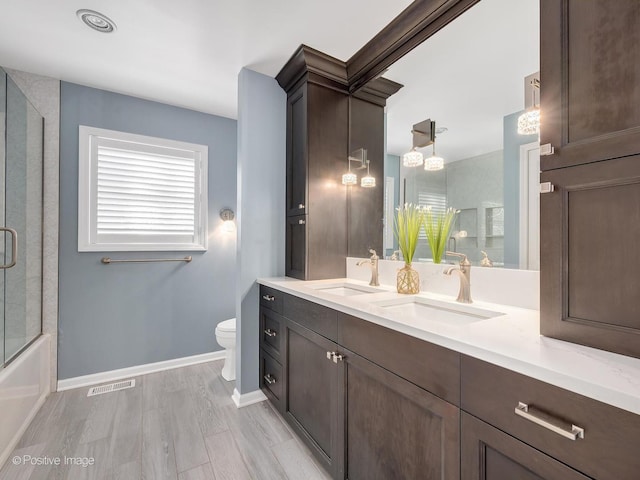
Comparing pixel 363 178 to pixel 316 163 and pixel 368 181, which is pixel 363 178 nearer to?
pixel 368 181

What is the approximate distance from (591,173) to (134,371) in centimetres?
323

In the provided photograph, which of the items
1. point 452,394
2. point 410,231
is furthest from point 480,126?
point 452,394

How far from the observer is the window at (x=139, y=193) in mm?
2459

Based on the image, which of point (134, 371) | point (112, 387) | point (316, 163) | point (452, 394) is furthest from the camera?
point (134, 371)

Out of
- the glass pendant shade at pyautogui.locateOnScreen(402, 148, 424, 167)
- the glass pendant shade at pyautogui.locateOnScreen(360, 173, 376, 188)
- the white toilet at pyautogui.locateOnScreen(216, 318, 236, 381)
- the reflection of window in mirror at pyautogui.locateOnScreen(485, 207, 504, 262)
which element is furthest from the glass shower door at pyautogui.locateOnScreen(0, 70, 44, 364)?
the reflection of window in mirror at pyautogui.locateOnScreen(485, 207, 504, 262)

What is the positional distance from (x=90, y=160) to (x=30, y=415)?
6.14ft

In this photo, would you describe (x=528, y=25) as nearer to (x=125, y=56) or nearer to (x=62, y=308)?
(x=125, y=56)

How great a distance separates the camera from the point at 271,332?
6.73ft

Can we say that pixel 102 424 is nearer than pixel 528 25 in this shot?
No

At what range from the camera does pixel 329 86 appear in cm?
217

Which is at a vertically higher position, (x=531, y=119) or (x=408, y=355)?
(x=531, y=119)

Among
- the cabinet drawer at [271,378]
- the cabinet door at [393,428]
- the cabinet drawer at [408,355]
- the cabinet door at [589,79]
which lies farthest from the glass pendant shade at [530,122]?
the cabinet drawer at [271,378]

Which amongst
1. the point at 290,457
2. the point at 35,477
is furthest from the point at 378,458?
the point at 35,477

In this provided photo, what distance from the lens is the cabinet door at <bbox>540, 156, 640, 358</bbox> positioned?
759 mm
